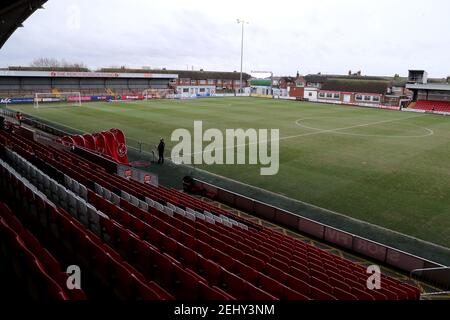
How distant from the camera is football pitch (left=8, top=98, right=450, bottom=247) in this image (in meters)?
17.1

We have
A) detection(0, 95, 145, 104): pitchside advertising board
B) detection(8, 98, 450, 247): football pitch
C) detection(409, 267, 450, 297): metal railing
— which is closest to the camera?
detection(409, 267, 450, 297): metal railing

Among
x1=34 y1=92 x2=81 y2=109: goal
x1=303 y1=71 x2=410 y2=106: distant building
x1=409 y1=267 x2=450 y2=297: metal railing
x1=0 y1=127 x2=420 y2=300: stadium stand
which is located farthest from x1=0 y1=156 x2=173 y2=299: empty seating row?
x1=303 y1=71 x2=410 y2=106: distant building

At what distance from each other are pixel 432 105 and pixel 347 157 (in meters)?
45.6

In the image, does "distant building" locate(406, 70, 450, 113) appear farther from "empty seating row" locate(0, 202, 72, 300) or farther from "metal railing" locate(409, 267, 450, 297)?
"empty seating row" locate(0, 202, 72, 300)

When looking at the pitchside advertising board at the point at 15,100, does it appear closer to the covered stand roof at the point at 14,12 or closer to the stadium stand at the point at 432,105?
the covered stand roof at the point at 14,12

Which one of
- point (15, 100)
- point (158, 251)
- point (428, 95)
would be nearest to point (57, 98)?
point (15, 100)

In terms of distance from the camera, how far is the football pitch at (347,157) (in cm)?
1711

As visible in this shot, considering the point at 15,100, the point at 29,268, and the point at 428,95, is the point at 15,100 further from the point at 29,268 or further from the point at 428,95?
the point at 428,95

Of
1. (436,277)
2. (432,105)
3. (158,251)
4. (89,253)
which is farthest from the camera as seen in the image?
(432,105)

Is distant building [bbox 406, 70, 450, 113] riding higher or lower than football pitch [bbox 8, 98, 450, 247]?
higher

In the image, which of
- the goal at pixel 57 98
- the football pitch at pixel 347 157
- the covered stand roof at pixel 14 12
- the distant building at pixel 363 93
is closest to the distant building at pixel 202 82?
the distant building at pixel 363 93

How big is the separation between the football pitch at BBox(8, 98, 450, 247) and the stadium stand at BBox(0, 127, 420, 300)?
272 inches

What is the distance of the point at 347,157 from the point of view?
26828 millimetres

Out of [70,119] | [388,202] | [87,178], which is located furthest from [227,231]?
[70,119]
